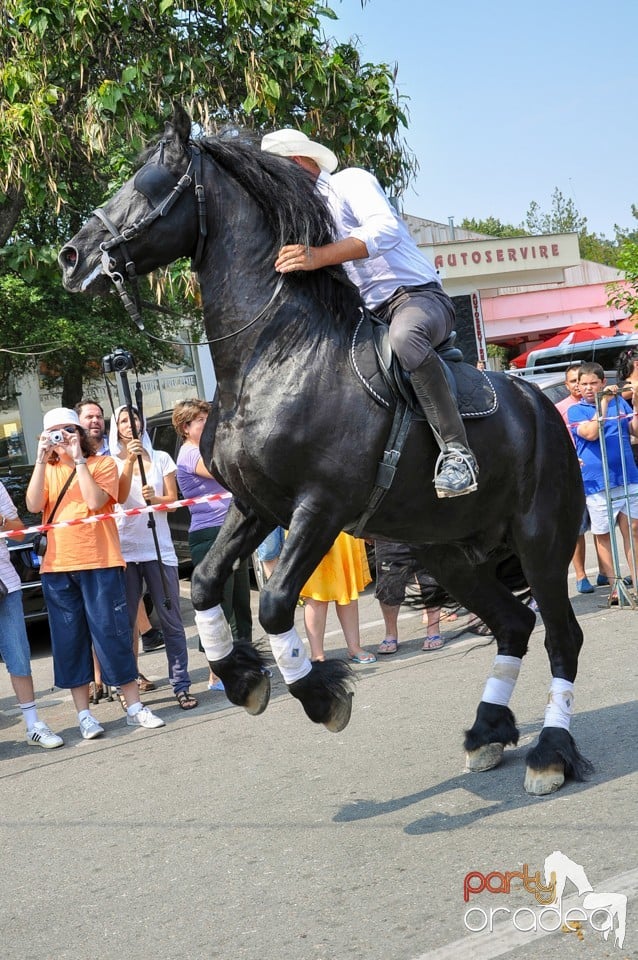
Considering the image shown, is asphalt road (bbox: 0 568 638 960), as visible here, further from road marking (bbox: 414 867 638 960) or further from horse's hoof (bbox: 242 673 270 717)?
horse's hoof (bbox: 242 673 270 717)

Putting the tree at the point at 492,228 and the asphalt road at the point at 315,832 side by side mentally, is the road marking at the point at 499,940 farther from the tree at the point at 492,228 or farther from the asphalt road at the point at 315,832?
the tree at the point at 492,228

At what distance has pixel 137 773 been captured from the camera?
5.97m

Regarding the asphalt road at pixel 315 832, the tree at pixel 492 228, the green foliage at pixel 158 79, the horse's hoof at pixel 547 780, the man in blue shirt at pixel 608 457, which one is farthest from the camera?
the tree at pixel 492 228

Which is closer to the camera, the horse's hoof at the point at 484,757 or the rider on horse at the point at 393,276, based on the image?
the rider on horse at the point at 393,276

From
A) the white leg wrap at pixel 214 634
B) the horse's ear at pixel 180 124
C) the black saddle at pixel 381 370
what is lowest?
the white leg wrap at pixel 214 634

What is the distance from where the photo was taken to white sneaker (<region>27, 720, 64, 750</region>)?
691cm

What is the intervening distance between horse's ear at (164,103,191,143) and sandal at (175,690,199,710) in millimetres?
4313

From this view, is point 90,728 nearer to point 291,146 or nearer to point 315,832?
point 315,832

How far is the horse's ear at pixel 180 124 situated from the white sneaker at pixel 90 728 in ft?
13.3

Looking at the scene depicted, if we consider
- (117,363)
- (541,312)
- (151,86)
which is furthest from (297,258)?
(541,312)

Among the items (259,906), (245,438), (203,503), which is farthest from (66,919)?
(203,503)

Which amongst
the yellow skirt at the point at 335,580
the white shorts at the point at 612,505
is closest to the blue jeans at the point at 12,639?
the yellow skirt at the point at 335,580

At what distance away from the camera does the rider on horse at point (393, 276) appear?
4.39m

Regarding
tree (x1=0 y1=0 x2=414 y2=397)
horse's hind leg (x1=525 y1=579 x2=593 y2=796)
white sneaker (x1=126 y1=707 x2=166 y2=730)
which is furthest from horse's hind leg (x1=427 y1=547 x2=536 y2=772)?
tree (x1=0 y1=0 x2=414 y2=397)
